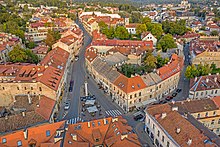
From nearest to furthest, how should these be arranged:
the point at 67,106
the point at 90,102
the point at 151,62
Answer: the point at 67,106 → the point at 90,102 → the point at 151,62

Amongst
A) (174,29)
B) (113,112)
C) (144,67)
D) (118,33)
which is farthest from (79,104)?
(174,29)

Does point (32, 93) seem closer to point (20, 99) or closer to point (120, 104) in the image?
point (20, 99)

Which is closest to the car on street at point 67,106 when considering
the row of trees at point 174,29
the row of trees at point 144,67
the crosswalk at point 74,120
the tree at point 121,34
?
the crosswalk at point 74,120

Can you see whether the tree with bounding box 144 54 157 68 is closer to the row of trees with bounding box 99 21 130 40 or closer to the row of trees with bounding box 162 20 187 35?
the row of trees with bounding box 99 21 130 40

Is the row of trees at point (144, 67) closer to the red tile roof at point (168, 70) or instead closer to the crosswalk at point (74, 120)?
the red tile roof at point (168, 70)

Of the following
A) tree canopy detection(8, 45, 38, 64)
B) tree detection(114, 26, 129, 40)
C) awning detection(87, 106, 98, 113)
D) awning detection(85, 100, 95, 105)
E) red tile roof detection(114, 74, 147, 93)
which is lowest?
awning detection(87, 106, 98, 113)

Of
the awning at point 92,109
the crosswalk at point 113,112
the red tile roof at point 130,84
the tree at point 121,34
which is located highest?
the tree at point 121,34

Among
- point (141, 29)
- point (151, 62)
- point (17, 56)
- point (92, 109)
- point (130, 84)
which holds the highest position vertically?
point (141, 29)

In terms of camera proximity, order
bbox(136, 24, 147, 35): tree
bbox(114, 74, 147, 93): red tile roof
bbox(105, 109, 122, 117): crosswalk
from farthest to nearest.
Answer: bbox(136, 24, 147, 35): tree < bbox(114, 74, 147, 93): red tile roof < bbox(105, 109, 122, 117): crosswalk

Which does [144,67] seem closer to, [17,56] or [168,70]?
[168,70]

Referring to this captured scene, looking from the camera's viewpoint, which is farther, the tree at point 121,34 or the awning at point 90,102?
the tree at point 121,34

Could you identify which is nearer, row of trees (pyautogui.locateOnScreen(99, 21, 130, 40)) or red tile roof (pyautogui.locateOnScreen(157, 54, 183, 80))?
red tile roof (pyautogui.locateOnScreen(157, 54, 183, 80))

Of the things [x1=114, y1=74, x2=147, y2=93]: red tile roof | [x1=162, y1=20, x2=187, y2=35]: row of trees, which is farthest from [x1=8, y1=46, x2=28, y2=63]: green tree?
[x1=162, y1=20, x2=187, y2=35]: row of trees

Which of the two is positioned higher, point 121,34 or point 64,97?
point 121,34
